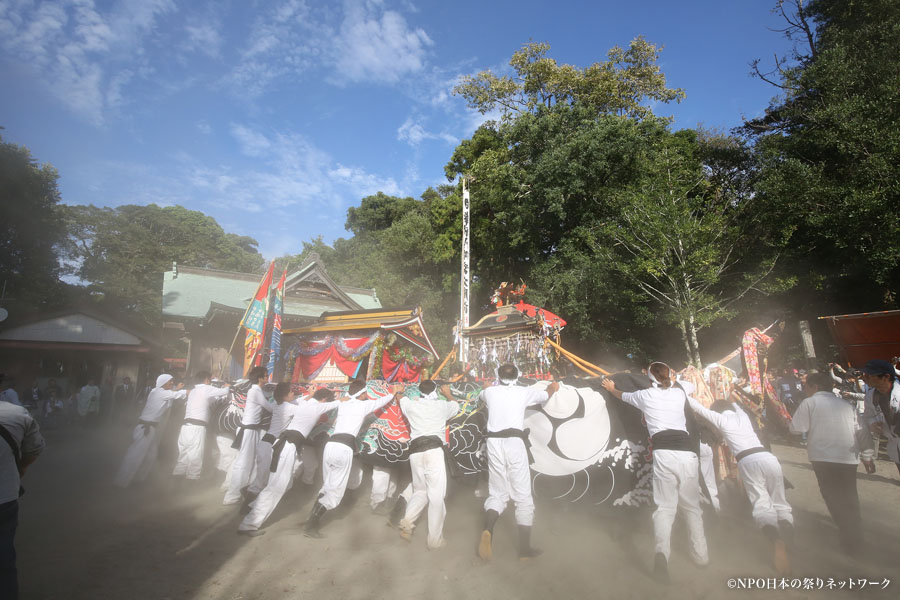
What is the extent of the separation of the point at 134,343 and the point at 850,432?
76.2 feet

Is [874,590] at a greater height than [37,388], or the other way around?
[37,388]

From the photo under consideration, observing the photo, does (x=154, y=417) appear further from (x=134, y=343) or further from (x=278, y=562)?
(x=134, y=343)

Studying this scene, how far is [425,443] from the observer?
5.37m

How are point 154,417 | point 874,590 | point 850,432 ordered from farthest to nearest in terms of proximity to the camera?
point 154,417 → point 850,432 → point 874,590

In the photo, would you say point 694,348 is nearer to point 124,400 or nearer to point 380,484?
point 380,484

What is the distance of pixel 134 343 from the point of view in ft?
65.6

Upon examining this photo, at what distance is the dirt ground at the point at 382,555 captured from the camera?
4055mm

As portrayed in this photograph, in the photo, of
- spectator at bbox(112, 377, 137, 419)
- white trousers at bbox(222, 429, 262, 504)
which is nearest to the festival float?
white trousers at bbox(222, 429, 262, 504)

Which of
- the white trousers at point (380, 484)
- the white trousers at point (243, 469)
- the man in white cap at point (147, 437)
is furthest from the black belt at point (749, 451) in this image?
the man in white cap at point (147, 437)

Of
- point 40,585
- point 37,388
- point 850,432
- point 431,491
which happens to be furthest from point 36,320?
point 850,432

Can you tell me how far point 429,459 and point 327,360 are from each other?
6.02 metres

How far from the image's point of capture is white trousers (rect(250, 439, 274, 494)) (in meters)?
6.42

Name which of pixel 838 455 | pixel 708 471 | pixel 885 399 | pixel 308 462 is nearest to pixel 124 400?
pixel 308 462

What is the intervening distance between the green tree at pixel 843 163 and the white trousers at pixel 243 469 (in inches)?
608
